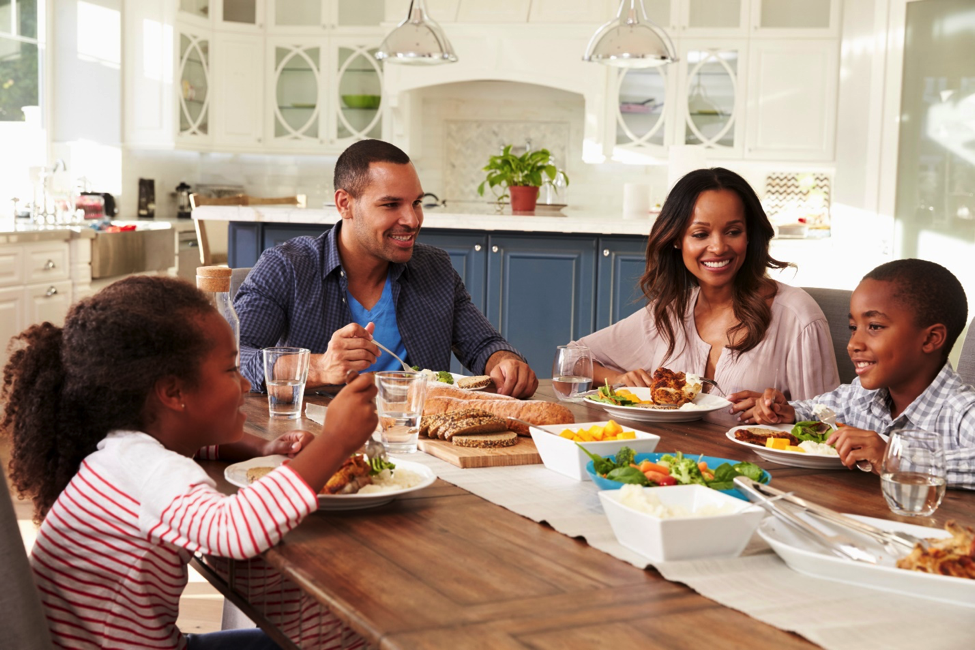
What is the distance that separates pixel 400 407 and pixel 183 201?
6178 mm

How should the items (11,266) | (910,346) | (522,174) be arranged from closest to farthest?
(910,346) → (11,266) → (522,174)

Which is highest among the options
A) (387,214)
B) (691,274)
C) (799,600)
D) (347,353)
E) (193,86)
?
(193,86)

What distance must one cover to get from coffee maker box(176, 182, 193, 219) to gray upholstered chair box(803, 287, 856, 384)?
224 inches

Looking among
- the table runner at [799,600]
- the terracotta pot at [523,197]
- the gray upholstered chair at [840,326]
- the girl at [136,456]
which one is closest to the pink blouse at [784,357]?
the gray upholstered chair at [840,326]

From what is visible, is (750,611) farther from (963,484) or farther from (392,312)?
(392,312)

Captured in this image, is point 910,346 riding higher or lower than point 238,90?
lower

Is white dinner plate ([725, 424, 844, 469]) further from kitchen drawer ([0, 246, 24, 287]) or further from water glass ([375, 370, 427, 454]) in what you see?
kitchen drawer ([0, 246, 24, 287])

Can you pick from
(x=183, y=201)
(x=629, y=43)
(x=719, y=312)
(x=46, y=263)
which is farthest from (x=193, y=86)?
(x=719, y=312)

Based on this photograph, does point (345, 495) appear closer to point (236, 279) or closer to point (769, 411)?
point (769, 411)

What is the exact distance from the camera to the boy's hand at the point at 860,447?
4.58 feet

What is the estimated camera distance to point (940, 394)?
5.24 ft

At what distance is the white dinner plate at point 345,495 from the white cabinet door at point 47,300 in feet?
12.9

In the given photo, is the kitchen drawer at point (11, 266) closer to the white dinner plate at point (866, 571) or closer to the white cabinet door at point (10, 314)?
the white cabinet door at point (10, 314)

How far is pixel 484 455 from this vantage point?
4.83ft
